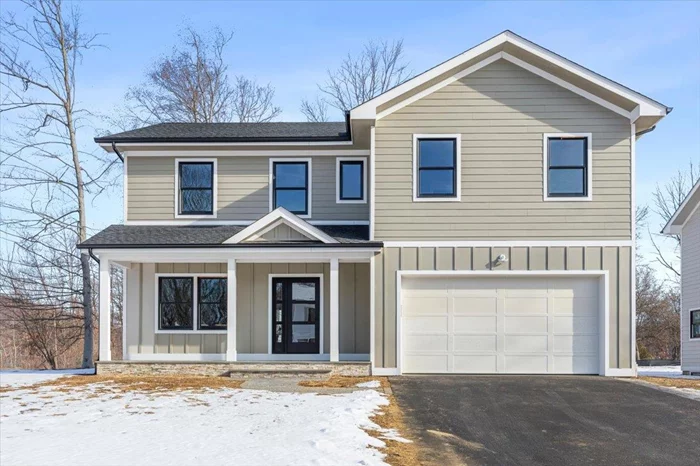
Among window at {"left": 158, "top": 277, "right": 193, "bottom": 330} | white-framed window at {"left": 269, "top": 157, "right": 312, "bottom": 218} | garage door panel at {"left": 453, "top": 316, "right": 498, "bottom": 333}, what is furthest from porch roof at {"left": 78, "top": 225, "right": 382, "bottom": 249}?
garage door panel at {"left": 453, "top": 316, "right": 498, "bottom": 333}

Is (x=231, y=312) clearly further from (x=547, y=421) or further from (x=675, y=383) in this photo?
(x=675, y=383)

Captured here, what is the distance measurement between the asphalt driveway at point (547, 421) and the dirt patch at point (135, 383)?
3.55 meters

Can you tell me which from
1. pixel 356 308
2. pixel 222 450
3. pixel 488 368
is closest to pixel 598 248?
pixel 488 368

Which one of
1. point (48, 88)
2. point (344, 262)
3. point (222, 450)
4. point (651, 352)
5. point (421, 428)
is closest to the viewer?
point (222, 450)

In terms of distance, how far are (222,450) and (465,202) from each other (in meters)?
8.60

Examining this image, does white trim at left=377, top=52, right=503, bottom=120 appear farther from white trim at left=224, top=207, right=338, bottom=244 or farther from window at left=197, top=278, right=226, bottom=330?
window at left=197, top=278, right=226, bottom=330

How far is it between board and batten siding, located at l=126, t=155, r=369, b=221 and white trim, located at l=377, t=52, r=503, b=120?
228cm

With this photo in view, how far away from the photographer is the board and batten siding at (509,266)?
13516 millimetres

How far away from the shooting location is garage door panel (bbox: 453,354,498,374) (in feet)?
44.9

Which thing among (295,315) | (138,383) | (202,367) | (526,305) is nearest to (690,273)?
(526,305)

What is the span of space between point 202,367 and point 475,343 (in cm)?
590

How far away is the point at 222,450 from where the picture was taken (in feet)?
21.7

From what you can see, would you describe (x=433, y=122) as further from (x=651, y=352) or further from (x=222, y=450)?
(x=651, y=352)

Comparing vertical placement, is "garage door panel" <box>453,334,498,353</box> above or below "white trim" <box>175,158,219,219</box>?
below
